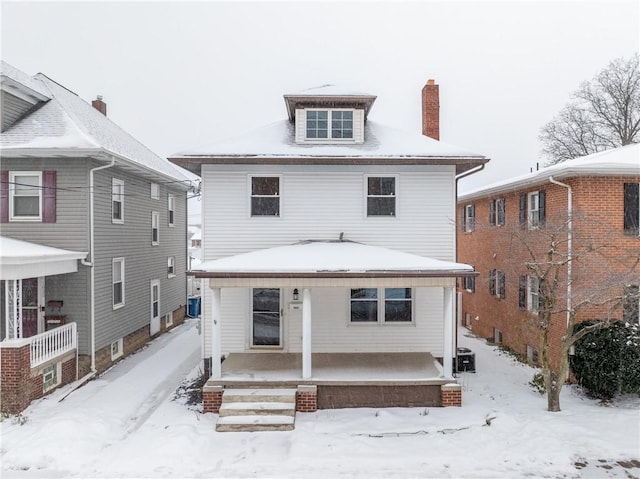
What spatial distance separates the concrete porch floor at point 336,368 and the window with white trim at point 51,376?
4174 millimetres

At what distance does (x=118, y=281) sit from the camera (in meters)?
13.7

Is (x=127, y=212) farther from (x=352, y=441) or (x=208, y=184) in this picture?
(x=352, y=441)

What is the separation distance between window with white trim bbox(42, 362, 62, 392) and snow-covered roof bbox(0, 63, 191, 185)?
5.48 metres

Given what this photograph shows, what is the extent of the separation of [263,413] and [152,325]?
9418 millimetres

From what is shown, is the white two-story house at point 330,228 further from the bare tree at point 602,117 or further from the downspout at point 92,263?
the bare tree at point 602,117

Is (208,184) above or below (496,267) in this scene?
above

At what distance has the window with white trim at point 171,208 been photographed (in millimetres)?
18953

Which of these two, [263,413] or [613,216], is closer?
[263,413]

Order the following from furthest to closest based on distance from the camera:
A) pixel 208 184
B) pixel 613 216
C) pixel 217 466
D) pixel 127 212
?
1. pixel 127 212
2. pixel 208 184
3. pixel 613 216
4. pixel 217 466

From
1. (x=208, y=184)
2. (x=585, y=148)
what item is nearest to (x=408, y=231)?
(x=208, y=184)

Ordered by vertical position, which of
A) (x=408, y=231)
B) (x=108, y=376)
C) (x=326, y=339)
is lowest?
(x=108, y=376)

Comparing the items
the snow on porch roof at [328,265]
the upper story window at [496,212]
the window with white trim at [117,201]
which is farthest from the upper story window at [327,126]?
the upper story window at [496,212]

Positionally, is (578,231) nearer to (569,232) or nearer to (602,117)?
(569,232)

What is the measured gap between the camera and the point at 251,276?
966 cm
